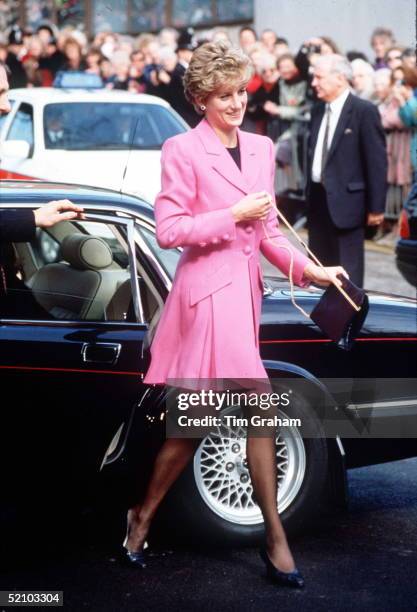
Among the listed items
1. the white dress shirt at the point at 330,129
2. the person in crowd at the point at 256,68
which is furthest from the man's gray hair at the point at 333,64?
the person in crowd at the point at 256,68

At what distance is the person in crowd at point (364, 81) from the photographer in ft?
48.0

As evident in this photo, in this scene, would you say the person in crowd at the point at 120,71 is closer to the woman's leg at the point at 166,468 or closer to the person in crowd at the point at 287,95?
the person in crowd at the point at 287,95

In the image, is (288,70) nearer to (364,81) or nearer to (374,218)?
(364,81)

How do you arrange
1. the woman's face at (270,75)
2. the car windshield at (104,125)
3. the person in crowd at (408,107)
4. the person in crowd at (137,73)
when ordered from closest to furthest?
the car windshield at (104,125) < the person in crowd at (408,107) < the woman's face at (270,75) < the person in crowd at (137,73)

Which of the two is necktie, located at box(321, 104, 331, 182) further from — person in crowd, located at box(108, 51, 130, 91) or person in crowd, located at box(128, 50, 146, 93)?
person in crowd, located at box(108, 51, 130, 91)

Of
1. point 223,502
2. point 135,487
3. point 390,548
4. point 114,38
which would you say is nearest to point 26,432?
point 135,487

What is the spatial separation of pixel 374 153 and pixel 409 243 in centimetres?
98

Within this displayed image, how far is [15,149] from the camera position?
11.6m

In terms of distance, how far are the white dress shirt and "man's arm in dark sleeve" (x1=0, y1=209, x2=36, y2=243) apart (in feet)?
15.5

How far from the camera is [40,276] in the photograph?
5484 mm

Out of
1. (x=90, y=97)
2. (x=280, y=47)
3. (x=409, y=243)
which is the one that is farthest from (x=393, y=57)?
(x=409, y=243)

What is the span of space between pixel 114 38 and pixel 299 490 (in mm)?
18060

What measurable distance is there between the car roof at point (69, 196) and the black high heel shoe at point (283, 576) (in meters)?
1.46

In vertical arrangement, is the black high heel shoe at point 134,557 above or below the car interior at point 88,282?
below
